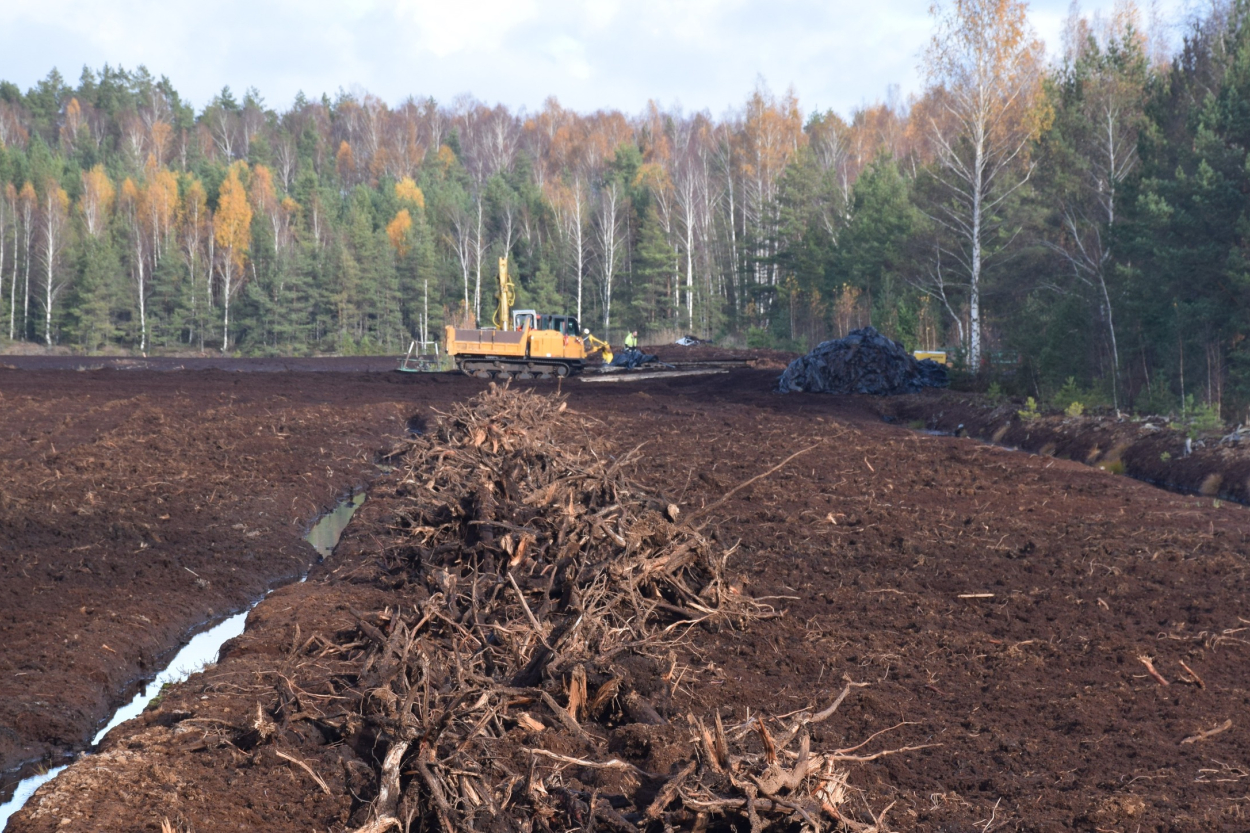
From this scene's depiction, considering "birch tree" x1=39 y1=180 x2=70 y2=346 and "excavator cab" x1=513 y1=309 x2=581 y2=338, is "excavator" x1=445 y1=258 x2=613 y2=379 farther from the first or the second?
"birch tree" x1=39 y1=180 x2=70 y2=346

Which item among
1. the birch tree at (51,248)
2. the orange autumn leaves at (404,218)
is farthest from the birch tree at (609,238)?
the birch tree at (51,248)

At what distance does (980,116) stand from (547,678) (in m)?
26.8

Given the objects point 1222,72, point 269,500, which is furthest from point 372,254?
point 269,500

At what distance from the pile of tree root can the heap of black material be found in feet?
59.8

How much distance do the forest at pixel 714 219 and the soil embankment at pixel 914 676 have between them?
9.54 meters

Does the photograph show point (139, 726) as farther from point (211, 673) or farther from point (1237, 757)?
point (1237, 757)

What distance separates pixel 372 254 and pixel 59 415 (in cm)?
4865

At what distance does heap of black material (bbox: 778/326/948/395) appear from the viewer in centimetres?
2741

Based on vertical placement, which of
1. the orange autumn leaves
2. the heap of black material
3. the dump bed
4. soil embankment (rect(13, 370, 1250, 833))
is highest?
the orange autumn leaves

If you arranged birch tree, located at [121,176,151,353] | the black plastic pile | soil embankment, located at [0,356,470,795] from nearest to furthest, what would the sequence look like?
soil embankment, located at [0,356,470,795] → the black plastic pile → birch tree, located at [121,176,151,353]

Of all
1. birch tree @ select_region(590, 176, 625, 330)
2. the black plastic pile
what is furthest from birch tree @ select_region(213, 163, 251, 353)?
the black plastic pile

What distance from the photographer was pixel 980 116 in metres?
29.1

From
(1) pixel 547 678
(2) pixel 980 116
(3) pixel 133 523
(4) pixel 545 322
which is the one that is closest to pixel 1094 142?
(2) pixel 980 116

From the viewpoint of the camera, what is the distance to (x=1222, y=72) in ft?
77.8
